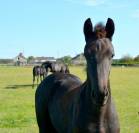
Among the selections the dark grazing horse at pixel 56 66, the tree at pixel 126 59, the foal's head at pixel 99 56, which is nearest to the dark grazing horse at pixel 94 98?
the foal's head at pixel 99 56

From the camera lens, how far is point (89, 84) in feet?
14.7

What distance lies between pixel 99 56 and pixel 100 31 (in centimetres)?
46

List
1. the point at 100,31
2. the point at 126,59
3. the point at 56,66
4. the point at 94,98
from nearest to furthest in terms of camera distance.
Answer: the point at 94,98, the point at 100,31, the point at 56,66, the point at 126,59

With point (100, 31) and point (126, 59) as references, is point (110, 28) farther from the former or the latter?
point (126, 59)

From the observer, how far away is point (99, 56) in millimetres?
4258

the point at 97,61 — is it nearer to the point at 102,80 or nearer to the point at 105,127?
the point at 102,80

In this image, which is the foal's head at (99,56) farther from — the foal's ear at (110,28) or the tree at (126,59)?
the tree at (126,59)

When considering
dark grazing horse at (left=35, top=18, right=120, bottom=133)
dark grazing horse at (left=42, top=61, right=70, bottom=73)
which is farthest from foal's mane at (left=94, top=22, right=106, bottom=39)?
dark grazing horse at (left=42, top=61, right=70, bottom=73)

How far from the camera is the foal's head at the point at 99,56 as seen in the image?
4078 millimetres

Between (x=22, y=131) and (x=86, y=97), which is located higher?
(x=86, y=97)

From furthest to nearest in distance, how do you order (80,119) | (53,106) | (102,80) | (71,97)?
(53,106)
(71,97)
(80,119)
(102,80)

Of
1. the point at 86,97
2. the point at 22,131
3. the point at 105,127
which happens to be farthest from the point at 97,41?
the point at 22,131

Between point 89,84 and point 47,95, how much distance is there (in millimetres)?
2265

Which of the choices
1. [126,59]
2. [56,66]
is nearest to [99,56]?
[56,66]
